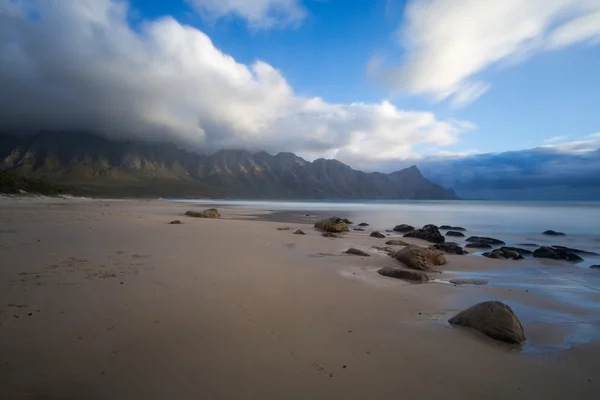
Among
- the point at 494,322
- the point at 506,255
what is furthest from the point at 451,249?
the point at 494,322

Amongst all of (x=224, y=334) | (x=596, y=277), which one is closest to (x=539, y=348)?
(x=224, y=334)

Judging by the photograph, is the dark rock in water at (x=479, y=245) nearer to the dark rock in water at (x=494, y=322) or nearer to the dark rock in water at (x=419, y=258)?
the dark rock in water at (x=419, y=258)

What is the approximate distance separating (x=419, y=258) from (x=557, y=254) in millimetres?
7782

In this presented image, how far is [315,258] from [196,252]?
400 centimetres


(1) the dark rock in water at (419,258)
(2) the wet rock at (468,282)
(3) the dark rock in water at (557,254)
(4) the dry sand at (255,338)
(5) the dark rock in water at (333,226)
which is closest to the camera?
(4) the dry sand at (255,338)

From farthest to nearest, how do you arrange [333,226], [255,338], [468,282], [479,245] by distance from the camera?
[333,226]
[479,245]
[468,282]
[255,338]

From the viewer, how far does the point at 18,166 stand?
18238 centimetres

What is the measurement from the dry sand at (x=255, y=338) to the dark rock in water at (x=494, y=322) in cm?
22

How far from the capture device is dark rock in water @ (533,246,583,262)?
11.9 m

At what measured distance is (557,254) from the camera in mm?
12086

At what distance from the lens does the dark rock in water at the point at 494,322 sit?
13.7ft

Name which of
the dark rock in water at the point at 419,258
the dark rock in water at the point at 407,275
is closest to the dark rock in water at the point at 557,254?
the dark rock in water at the point at 419,258

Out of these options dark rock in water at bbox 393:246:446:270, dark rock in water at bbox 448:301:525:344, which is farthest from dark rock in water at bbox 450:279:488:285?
dark rock in water at bbox 448:301:525:344

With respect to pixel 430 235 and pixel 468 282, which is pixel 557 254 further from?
pixel 468 282
